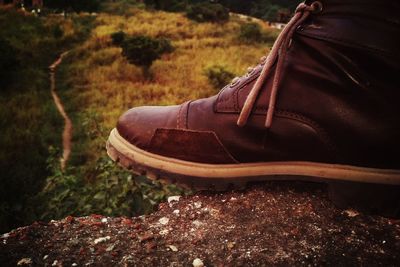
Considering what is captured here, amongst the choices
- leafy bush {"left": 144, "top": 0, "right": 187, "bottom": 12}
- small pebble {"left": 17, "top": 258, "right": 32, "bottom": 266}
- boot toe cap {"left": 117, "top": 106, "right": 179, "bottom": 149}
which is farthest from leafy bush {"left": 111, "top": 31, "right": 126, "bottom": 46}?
small pebble {"left": 17, "top": 258, "right": 32, "bottom": 266}

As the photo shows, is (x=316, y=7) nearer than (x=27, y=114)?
Yes

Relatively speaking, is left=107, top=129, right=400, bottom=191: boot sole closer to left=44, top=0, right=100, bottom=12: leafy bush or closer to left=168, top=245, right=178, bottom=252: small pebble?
left=168, top=245, right=178, bottom=252: small pebble

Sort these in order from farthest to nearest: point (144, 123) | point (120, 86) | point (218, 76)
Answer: point (218, 76) → point (120, 86) → point (144, 123)

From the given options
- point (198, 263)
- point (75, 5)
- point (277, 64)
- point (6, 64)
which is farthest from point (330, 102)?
point (75, 5)

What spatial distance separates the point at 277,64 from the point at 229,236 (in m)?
0.68

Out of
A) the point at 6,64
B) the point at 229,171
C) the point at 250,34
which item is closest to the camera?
the point at 229,171

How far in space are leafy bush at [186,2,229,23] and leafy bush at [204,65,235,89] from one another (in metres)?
14.1

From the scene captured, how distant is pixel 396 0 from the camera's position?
120 cm

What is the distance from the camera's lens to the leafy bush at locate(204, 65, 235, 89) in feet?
47.2

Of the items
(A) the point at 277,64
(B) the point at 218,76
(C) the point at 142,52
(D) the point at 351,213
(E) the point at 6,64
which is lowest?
(B) the point at 218,76

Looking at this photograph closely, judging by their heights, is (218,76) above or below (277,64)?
below

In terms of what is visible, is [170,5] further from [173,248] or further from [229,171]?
[173,248]

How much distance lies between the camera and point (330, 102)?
1331mm

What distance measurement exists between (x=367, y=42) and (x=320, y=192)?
639 millimetres
